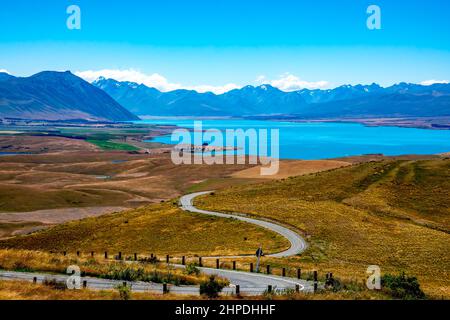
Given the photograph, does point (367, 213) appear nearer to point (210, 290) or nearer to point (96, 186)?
point (210, 290)

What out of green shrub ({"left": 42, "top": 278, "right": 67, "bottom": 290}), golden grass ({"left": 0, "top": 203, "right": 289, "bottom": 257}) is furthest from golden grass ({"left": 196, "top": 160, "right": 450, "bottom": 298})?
green shrub ({"left": 42, "top": 278, "right": 67, "bottom": 290})

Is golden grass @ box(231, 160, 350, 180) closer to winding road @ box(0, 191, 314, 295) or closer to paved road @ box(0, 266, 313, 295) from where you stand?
winding road @ box(0, 191, 314, 295)

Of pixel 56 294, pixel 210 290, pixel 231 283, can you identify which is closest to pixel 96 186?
pixel 231 283

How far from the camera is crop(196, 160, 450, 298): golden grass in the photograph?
48750mm

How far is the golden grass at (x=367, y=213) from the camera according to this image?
4875 cm

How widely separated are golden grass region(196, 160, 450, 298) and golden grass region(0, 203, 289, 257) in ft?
22.9

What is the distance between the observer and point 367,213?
247 ft

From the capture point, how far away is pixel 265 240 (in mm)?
59531
